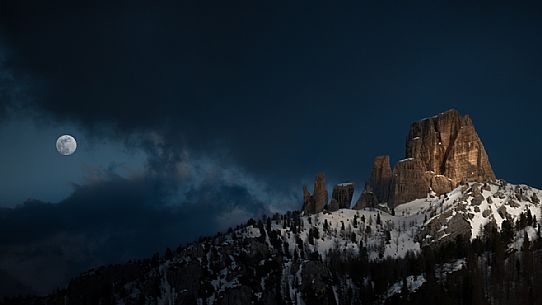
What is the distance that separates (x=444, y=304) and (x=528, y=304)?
24134mm

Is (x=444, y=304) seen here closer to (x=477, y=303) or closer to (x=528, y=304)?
(x=477, y=303)

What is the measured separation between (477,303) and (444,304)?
30.9 feet

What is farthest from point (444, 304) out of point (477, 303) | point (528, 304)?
point (528, 304)

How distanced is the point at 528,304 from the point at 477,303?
48.5 feet

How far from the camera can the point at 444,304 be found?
200 meters

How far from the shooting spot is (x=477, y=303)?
198 meters

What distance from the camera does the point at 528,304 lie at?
19812 cm
